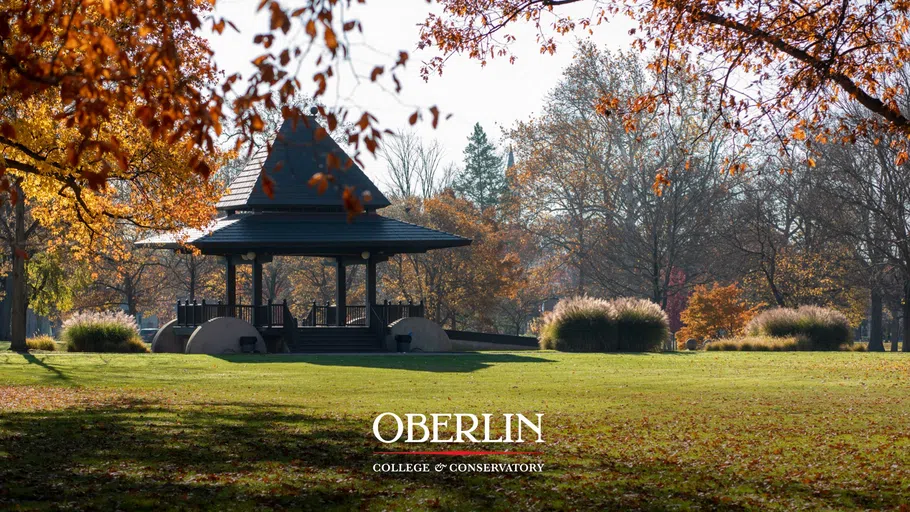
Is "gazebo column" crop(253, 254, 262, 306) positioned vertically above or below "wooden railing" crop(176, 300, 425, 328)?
above

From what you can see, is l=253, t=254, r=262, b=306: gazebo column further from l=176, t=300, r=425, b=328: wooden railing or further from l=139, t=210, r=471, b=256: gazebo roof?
l=139, t=210, r=471, b=256: gazebo roof

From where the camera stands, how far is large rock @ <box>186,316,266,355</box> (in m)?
29.2

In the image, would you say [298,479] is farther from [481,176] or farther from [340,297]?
[481,176]

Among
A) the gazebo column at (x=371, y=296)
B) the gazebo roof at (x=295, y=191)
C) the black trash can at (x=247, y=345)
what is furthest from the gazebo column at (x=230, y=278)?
the gazebo column at (x=371, y=296)

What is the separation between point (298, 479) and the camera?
8.77 meters

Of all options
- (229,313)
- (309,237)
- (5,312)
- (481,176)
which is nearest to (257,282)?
(229,313)

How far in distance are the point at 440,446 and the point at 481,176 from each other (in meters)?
74.5

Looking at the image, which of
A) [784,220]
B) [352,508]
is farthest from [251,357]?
[784,220]

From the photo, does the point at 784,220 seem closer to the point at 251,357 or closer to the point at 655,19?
the point at 251,357

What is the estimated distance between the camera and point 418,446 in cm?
1060

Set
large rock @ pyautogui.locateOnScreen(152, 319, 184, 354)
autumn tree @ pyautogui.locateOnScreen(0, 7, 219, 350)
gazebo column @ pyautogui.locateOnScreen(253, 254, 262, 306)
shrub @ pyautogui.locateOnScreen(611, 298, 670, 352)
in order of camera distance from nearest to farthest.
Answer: autumn tree @ pyautogui.locateOnScreen(0, 7, 219, 350) < gazebo column @ pyautogui.locateOnScreen(253, 254, 262, 306) < large rock @ pyautogui.locateOnScreen(152, 319, 184, 354) < shrub @ pyautogui.locateOnScreen(611, 298, 670, 352)

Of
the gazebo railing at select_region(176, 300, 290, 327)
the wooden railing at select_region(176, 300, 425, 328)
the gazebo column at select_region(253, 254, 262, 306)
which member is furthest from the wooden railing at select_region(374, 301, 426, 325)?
the gazebo column at select_region(253, 254, 262, 306)

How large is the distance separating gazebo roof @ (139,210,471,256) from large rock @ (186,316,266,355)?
2.25m

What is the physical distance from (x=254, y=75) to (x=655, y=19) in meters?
7.82
